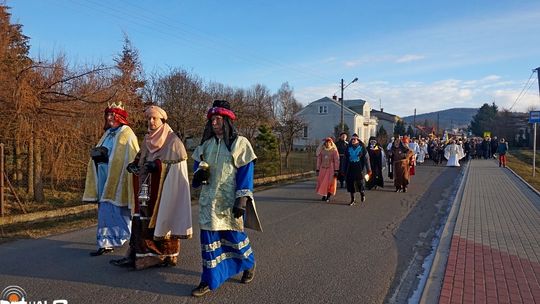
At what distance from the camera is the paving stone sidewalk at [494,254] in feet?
16.2

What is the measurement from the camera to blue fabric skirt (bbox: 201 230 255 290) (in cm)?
469

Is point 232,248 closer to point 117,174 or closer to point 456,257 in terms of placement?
point 117,174

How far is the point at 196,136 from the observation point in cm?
2650

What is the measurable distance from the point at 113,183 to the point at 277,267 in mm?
2460

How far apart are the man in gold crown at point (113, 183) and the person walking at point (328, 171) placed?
6.73 m

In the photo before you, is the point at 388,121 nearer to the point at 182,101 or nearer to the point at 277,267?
the point at 182,101

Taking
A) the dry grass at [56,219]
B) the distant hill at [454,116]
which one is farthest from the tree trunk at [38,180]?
the distant hill at [454,116]

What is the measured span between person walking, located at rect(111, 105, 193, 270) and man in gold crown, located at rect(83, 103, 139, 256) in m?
0.60

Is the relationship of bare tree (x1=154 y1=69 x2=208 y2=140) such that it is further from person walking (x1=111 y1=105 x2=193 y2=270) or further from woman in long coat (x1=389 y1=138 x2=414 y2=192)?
person walking (x1=111 y1=105 x2=193 y2=270)

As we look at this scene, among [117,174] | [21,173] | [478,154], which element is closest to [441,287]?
[117,174]

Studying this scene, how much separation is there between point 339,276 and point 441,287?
1.15 m

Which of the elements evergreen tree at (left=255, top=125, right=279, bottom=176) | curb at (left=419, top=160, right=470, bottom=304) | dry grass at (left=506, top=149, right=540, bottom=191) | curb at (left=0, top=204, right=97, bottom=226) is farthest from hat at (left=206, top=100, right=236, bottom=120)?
evergreen tree at (left=255, top=125, right=279, bottom=176)
